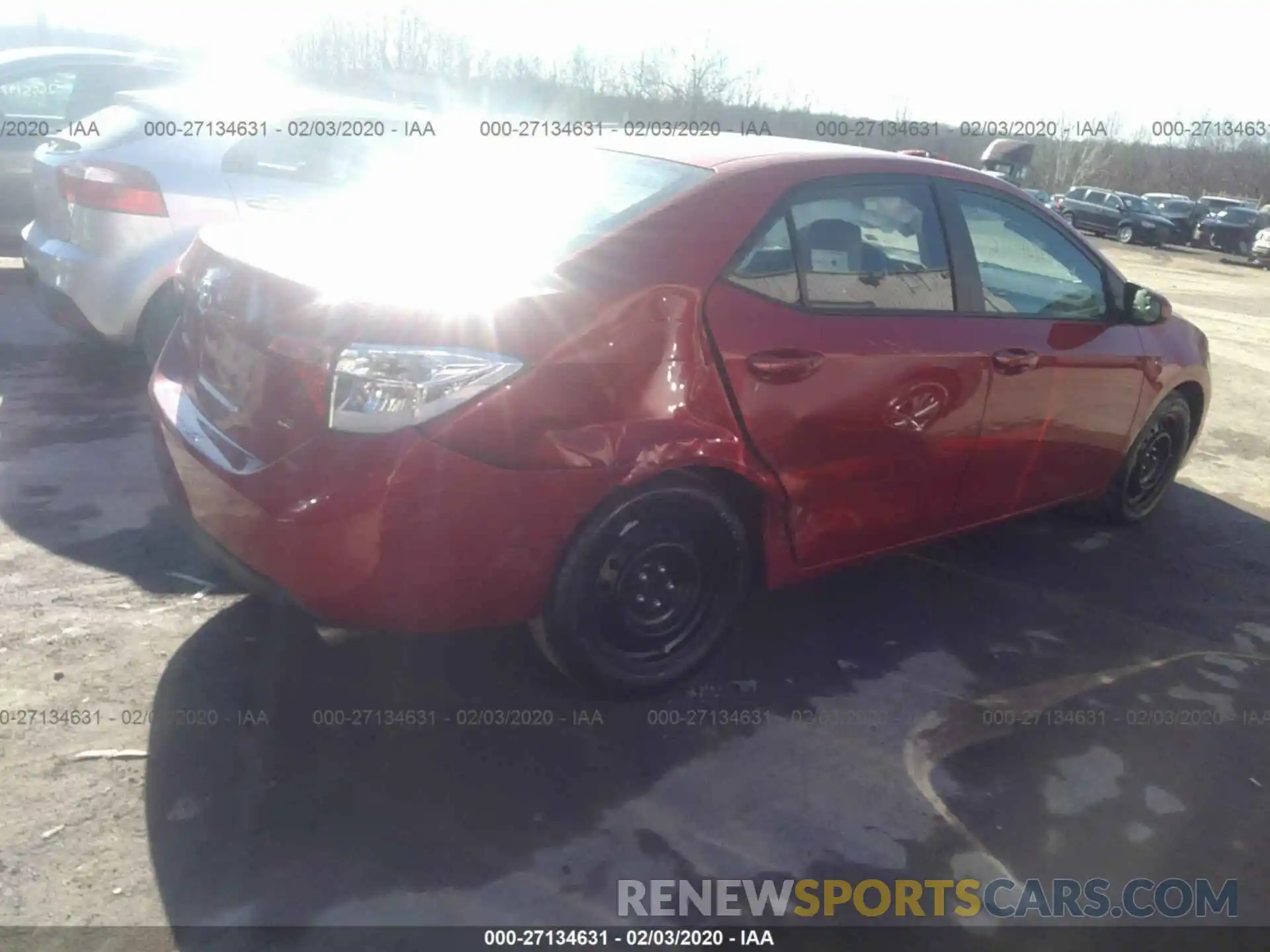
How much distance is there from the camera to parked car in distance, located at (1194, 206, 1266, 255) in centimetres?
3266

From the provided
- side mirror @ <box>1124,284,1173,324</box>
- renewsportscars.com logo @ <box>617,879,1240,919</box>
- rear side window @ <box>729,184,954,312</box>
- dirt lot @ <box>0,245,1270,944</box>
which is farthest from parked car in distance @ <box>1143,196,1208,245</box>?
renewsportscars.com logo @ <box>617,879,1240,919</box>

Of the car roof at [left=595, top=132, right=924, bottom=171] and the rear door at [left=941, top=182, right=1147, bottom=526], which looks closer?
the car roof at [left=595, top=132, right=924, bottom=171]

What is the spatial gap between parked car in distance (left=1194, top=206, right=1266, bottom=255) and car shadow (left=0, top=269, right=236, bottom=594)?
33574 millimetres

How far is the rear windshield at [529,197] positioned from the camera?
3.26m

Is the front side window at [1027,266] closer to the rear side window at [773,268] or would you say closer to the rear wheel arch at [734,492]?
the rear side window at [773,268]

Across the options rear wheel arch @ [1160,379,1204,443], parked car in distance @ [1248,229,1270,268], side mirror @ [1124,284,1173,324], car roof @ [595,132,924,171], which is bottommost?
parked car in distance @ [1248,229,1270,268]

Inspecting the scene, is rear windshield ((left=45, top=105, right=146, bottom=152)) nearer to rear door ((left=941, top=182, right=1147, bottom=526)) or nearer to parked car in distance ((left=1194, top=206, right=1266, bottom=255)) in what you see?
rear door ((left=941, top=182, right=1147, bottom=526))

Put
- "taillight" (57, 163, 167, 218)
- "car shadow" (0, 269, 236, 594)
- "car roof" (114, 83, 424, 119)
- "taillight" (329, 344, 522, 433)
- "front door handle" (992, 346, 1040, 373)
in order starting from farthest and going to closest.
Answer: "car roof" (114, 83, 424, 119), "taillight" (57, 163, 167, 218), "car shadow" (0, 269, 236, 594), "front door handle" (992, 346, 1040, 373), "taillight" (329, 344, 522, 433)

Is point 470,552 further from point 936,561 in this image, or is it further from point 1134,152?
point 1134,152

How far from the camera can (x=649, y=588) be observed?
3.31 metres

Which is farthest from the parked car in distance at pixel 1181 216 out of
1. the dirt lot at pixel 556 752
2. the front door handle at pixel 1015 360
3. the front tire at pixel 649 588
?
the front tire at pixel 649 588

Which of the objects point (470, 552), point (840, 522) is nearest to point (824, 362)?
point (840, 522)

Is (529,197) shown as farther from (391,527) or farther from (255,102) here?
(255,102)

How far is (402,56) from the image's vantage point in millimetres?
30531
